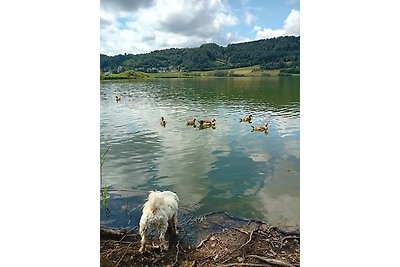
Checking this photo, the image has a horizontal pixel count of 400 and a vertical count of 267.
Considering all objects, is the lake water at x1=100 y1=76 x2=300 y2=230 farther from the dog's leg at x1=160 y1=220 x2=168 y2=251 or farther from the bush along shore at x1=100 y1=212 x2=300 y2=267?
the dog's leg at x1=160 y1=220 x2=168 y2=251

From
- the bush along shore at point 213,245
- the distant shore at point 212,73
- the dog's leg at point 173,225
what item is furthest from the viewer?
the distant shore at point 212,73

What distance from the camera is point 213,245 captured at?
2.46 meters

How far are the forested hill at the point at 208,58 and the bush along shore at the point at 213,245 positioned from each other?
3.46 feet

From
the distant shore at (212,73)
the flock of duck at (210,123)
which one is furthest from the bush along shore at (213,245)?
the distant shore at (212,73)

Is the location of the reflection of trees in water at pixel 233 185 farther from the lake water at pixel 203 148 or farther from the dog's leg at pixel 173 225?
the dog's leg at pixel 173 225

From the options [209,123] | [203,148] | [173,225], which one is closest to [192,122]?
[209,123]

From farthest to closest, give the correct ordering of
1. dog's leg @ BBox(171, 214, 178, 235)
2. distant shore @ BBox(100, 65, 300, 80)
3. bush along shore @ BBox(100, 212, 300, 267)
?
1. distant shore @ BBox(100, 65, 300, 80)
2. dog's leg @ BBox(171, 214, 178, 235)
3. bush along shore @ BBox(100, 212, 300, 267)

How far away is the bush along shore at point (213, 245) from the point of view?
2.36 metres

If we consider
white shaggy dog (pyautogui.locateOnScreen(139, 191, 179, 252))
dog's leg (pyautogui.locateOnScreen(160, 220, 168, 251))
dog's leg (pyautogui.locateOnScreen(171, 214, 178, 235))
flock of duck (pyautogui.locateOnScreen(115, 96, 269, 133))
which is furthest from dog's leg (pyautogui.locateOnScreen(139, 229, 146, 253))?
flock of duck (pyautogui.locateOnScreen(115, 96, 269, 133))

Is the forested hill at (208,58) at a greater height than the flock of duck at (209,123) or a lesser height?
greater

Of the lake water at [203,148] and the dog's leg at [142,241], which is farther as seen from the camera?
the lake water at [203,148]

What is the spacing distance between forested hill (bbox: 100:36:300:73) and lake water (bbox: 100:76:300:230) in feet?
0.36

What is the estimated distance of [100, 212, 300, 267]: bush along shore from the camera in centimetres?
236
